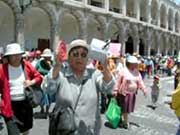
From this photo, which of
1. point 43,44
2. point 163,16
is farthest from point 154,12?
point 43,44

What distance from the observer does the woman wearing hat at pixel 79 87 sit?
339cm

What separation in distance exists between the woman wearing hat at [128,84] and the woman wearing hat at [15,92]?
A: 10.5ft

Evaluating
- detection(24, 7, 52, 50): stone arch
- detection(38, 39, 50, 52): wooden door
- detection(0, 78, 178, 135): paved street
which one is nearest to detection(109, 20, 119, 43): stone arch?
detection(38, 39, 50, 52): wooden door

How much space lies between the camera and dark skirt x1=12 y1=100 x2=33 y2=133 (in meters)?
5.16

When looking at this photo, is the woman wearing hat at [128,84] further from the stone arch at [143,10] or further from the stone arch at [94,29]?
the stone arch at [143,10]

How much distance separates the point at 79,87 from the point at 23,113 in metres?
1.96

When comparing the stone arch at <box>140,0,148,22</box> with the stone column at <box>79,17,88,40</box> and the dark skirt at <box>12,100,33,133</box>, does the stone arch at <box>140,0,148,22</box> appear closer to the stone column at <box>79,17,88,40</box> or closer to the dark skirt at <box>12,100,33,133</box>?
the stone column at <box>79,17,88,40</box>

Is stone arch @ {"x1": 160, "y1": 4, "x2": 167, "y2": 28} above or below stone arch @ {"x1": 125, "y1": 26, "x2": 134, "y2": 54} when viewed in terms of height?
above

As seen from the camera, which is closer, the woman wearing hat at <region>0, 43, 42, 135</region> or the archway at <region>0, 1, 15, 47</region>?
the woman wearing hat at <region>0, 43, 42, 135</region>

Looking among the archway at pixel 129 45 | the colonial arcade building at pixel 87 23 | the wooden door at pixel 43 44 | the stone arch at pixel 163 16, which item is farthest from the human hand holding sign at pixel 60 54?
the stone arch at pixel 163 16

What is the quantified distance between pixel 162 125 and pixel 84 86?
6115mm

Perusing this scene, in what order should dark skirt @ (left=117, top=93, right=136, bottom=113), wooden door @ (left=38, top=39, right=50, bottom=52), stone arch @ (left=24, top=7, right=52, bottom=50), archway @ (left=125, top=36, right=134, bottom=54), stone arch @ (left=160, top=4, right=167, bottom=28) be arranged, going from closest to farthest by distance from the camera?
dark skirt @ (left=117, top=93, right=136, bottom=113)
stone arch @ (left=24, top=7, right=52, bottom=50)
wooden door @ (left=38, top=39, right=50, bottom=52)
archway @ (left=125, top=36, right=134, bottom=54)
stone arch @ (left=160, top=4, right=167, bottom=28)

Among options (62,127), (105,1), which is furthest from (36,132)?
(105,1)

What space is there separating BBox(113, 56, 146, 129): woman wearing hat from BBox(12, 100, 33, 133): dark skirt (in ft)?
10.4
